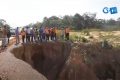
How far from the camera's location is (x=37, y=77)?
20.4 meters

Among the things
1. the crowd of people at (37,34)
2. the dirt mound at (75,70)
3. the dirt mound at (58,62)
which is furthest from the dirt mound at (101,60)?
the crowd of people at (37,34)

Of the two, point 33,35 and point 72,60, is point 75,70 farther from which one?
point 33,35

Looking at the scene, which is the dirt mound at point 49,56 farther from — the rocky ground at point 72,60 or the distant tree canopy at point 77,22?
the distant tree canopy at point 77,22

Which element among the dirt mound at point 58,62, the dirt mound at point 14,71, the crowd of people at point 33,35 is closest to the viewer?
the dirt mound at point 14,71

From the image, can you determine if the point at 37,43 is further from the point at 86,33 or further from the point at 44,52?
the point at 86,33

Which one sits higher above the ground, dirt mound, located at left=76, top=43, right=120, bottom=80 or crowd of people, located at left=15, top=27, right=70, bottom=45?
crowd of people, located at left=15, top=27, right=70, bottom=45

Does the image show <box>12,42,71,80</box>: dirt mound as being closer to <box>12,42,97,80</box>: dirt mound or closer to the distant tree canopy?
<box>12,42,97,80</box>: dirt mound

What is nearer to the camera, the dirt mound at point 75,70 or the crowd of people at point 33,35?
the crowd of people at point 33,35

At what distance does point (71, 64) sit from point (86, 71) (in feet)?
5.74

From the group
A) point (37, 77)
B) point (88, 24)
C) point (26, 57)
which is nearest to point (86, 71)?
point (26, 57)

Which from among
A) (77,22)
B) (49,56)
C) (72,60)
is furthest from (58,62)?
(77,22)

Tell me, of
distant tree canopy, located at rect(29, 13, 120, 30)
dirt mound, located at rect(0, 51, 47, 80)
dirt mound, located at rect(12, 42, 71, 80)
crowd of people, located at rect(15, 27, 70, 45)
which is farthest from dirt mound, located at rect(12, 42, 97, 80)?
distant tree canopy, located at rect(29, 13, 120, 30)

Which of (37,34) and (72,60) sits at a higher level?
(37,34)

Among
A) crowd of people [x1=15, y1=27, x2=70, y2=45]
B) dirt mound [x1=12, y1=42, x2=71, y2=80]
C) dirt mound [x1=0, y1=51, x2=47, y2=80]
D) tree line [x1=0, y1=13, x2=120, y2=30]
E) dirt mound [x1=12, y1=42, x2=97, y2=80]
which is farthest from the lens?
tree line [x1=0, y1=13, x2=120, y2=30]
